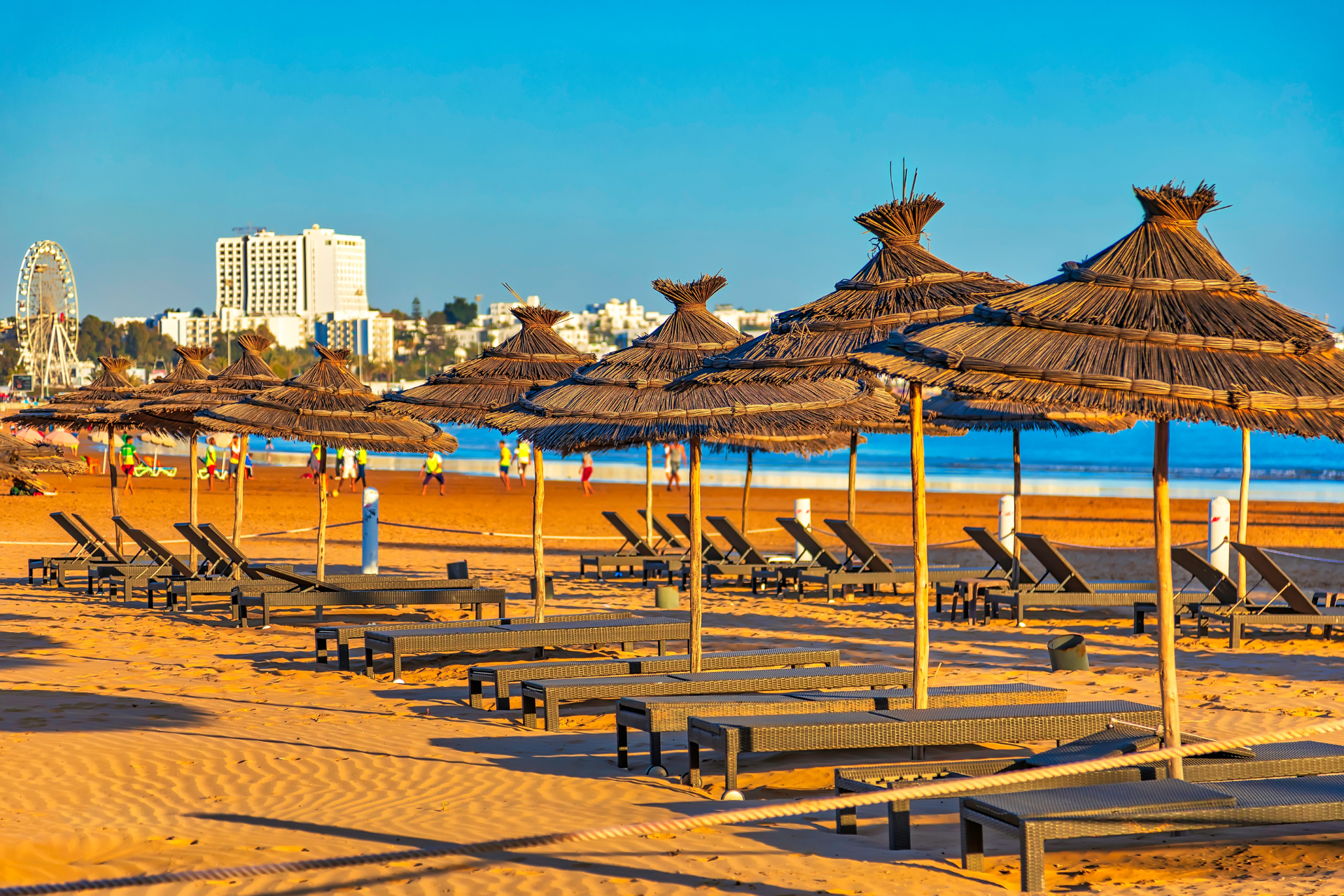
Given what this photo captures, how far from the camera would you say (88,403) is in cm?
1631

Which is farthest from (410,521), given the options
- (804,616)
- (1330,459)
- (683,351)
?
(1330,459)

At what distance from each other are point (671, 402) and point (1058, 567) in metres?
5.97

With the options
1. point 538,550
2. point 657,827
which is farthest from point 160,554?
point 657,827

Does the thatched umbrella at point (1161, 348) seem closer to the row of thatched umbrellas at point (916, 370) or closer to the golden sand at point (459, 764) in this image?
the row of thatched umbrellas at point (916, 370)

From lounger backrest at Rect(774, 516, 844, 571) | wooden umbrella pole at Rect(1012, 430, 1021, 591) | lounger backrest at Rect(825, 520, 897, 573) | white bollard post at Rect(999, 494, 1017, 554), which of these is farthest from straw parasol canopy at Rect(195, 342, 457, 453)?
white bollard post at Rect(999, 494, 1017, 554)

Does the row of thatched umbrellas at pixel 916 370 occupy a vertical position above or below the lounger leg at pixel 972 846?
above

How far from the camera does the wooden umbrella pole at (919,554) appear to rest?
6.33 meters

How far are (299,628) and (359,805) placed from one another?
6.44m

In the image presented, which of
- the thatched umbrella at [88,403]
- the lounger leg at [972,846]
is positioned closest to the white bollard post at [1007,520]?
the lounger leg at [972,846]

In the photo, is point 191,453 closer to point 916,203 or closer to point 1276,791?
point 916,203

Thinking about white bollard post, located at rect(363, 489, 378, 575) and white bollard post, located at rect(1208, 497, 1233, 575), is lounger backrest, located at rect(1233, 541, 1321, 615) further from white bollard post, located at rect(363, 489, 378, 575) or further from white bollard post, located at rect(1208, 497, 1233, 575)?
white bollard post, located at rect(363, 489, 378, 575)

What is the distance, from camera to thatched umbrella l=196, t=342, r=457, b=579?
11.7 m

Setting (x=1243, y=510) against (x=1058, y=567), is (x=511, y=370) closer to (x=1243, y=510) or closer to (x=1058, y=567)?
(x=1058, y=567)

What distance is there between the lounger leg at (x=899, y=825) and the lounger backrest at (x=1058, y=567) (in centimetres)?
729
